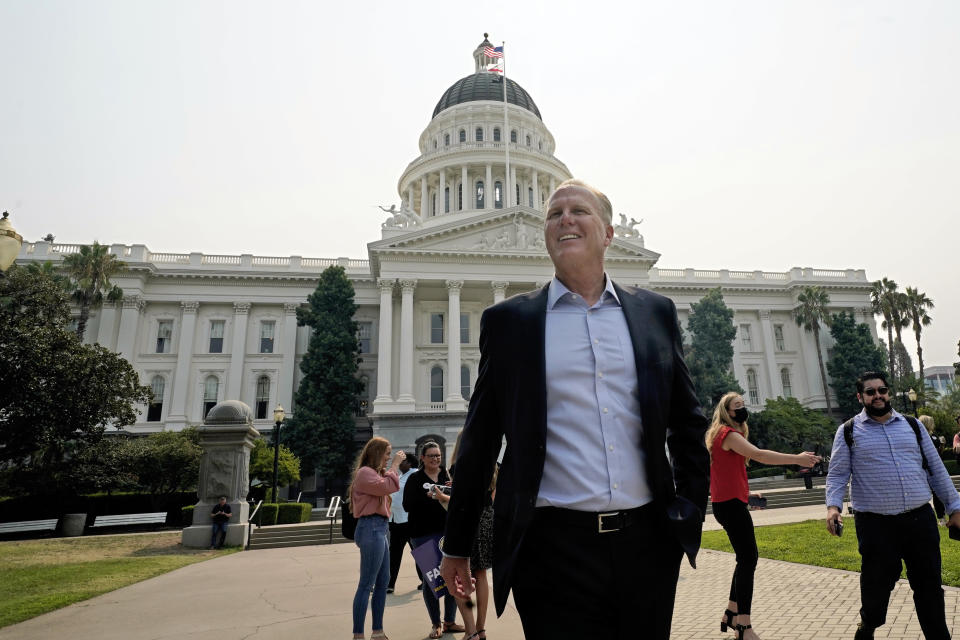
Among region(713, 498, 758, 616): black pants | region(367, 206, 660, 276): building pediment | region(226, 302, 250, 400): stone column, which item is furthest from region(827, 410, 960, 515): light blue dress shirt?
region(226, 302, 250, 400): stone column

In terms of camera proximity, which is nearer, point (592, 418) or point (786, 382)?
point (592, 418)

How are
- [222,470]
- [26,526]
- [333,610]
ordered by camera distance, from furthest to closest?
[26,526]
[222,470]
[333,610]

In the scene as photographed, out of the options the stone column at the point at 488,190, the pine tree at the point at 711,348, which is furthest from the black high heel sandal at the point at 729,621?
the stone column at the point at 488,190

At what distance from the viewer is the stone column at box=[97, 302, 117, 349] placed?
45156 mm

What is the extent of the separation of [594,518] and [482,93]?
71.0 metres

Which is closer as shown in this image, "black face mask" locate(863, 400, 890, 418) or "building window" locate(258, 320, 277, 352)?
"black face mask" locate(863, 400, 890, 418)

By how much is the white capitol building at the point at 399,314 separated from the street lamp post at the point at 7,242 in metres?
31.1

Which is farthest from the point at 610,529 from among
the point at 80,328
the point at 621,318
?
the point at 80,328

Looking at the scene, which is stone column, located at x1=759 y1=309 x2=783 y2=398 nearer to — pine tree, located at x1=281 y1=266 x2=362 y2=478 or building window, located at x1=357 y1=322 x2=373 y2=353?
building window, located at x1=357 y1=322 x2=373 y2=353

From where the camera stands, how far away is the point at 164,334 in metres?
47.8

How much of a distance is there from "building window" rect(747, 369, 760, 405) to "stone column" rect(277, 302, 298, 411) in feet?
129

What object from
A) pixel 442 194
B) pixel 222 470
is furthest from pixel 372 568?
pixel 442 194

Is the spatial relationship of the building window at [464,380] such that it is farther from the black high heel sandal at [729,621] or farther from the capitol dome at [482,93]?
the black high heel sandal at [729,621]

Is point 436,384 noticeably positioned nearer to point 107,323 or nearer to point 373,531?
point 107,323
